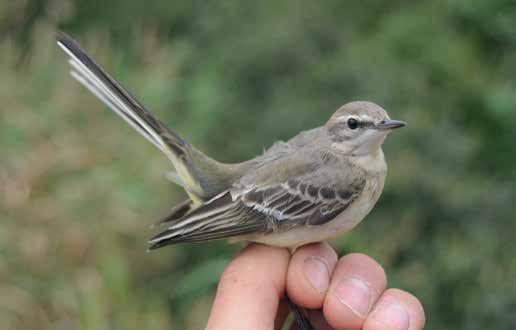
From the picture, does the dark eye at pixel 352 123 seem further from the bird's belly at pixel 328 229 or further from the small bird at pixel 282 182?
the bird's belly at pixel 328 229

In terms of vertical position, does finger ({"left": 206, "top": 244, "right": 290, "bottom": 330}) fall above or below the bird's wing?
below

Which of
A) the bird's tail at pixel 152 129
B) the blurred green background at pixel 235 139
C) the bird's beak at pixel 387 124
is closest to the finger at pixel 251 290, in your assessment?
the bird's tail at pixel 152 129

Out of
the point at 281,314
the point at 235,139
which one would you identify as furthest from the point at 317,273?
the point at 235,139

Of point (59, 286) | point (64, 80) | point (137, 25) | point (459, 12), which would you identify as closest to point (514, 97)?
point (459, 12)

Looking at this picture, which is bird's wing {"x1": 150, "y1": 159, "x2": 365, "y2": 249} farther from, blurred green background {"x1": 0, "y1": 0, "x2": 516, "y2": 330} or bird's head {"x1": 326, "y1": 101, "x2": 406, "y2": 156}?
blurred green background {"x1": 0, "y1": 0, "x2": 516, "y2": 330}

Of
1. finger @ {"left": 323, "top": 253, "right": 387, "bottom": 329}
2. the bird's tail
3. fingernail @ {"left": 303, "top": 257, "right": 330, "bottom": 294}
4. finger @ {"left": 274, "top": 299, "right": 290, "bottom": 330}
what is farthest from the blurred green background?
the bird's tail

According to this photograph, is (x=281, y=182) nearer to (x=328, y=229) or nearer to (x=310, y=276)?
(x=328, y=229)
